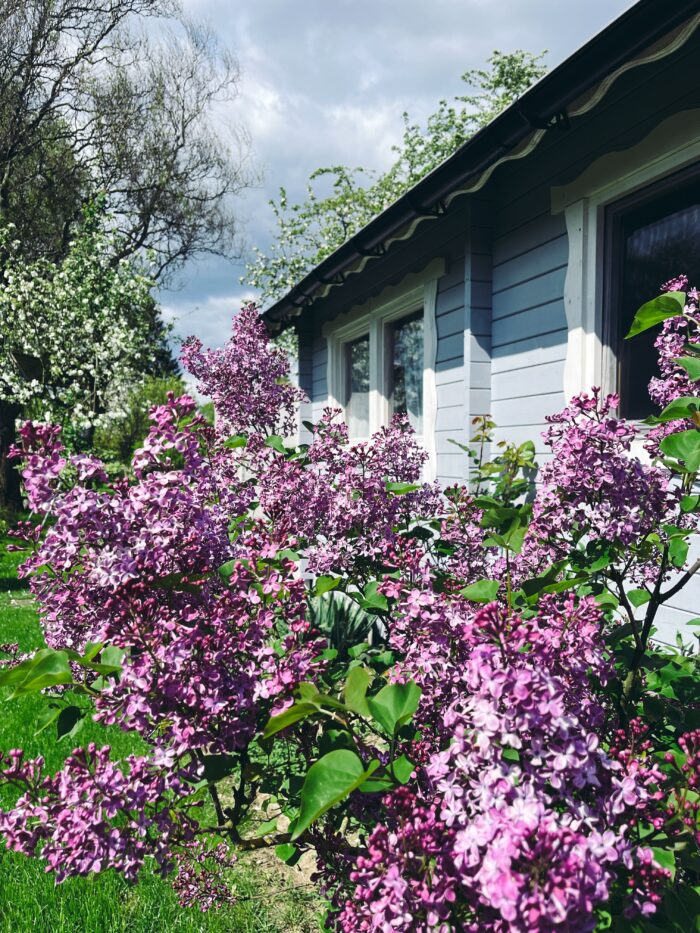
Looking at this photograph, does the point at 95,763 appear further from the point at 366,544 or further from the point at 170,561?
the point at 366,544

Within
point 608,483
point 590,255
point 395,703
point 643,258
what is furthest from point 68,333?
point 395,703

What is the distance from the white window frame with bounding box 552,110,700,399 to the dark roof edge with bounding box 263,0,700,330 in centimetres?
49

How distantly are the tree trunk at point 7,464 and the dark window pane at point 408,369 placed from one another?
34.8 ft

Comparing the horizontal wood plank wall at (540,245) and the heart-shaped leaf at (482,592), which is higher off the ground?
the horizontal wood plank wall at (540,245)

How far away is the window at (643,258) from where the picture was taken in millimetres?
3133

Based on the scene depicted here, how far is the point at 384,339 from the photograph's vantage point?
21.1 ft

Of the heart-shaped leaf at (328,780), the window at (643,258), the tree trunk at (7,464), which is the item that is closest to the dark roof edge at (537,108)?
the window at (643,258)

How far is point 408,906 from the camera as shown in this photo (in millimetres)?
959

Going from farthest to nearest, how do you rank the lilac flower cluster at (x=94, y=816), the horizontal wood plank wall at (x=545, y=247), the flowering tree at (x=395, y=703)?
the horizontal wood plank wall at (x=545, y=247)
the lilac flower cluster at (x=94, y=816)
the flowering tree at (x=395, y=703)

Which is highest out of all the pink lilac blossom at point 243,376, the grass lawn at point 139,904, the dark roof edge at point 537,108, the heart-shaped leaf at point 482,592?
the dark roof edge at point 537,108

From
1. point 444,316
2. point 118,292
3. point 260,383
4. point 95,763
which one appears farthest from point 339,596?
point 118,292

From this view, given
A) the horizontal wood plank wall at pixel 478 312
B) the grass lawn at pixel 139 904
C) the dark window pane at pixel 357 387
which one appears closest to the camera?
the grass lawn at pixel 139 904

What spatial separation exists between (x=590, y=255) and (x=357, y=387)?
165 inches

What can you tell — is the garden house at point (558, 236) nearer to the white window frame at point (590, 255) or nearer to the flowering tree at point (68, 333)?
the white window frame at point (590, 255)
